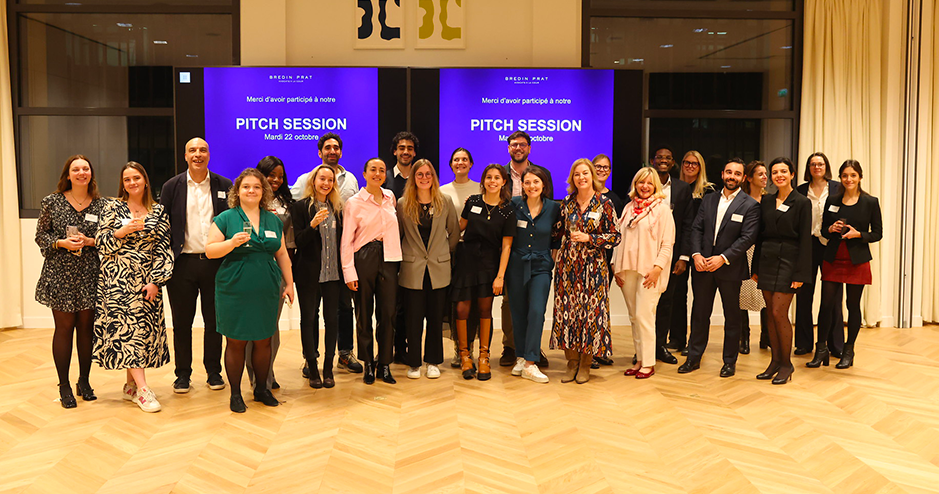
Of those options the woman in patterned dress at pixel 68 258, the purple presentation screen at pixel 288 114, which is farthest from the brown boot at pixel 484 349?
the woman in patterned dress at pixel 68 258

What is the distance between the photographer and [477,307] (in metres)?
4.89

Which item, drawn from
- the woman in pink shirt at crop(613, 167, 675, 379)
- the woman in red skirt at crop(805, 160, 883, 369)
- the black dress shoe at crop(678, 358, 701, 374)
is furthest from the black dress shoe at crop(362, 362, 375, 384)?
the woman in red skirt at crop(805, 160, 883, 369)

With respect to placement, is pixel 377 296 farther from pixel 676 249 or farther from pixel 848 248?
pixel 848 248

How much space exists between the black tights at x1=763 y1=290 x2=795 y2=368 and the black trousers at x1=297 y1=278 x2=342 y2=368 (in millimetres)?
2951

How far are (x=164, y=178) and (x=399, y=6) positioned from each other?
2.95m

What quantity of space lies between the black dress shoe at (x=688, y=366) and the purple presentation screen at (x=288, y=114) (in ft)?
10.9

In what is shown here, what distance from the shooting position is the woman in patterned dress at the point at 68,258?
4.05 meters

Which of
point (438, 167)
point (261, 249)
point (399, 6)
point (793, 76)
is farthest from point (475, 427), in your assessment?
point (793, 76)

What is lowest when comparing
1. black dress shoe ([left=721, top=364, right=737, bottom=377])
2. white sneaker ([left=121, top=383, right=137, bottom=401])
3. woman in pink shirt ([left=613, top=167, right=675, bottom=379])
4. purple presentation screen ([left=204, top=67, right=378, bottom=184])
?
black dress shoe ([left=721, top=364, right=737, bottom=377])

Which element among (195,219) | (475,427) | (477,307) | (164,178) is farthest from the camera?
(164,178)

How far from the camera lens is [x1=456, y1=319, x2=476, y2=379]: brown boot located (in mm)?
4812

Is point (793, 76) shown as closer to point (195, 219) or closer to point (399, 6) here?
point (399, 6)

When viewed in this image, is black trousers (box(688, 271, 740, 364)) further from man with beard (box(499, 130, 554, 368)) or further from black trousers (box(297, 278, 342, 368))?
black trousers (box(297, 278, 342, 368))

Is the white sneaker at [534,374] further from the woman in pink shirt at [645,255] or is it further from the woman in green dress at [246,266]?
the woman in green dress at [246,266]
